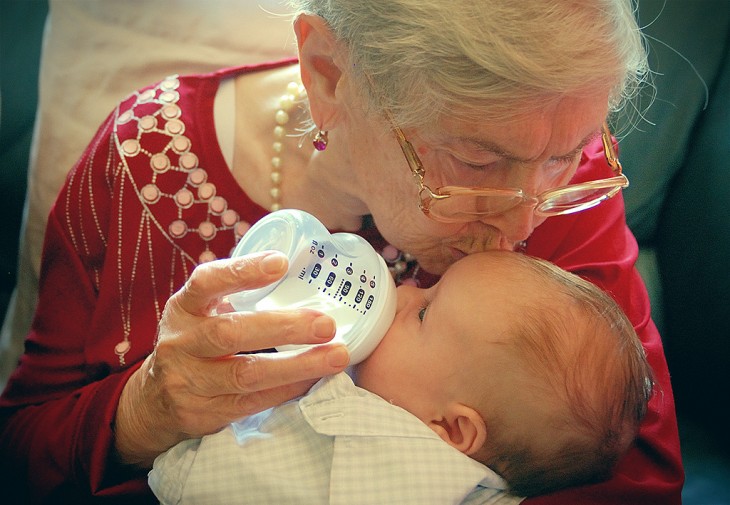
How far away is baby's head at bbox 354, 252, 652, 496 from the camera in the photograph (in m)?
1.13

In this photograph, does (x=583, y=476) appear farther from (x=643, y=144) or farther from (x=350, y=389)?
(x=643, y=144)

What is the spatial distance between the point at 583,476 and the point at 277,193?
849 mm

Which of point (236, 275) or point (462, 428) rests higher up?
point (236, 275)

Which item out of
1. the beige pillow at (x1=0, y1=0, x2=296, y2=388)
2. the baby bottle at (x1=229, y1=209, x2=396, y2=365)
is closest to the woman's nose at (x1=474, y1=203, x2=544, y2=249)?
the baby bottle at (x1=229, y1=209, x2=396, y2=365)

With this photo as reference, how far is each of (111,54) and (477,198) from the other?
3.92ft

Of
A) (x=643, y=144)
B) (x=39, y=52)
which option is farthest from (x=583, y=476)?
(x=39, y=52)

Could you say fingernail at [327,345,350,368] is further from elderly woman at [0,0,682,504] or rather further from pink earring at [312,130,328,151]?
pink earring at [312,130,328,151]

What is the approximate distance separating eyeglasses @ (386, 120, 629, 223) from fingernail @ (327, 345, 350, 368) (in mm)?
296

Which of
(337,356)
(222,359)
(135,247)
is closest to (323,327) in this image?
(337,356)

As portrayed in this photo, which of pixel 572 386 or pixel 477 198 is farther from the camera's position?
pixel 477 198

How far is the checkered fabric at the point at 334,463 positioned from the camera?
1.12m

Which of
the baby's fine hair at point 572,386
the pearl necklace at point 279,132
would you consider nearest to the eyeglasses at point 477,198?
the baby's fine hair at point 572,386

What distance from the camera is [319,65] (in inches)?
51.5

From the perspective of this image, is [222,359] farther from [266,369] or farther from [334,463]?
[334,463]
